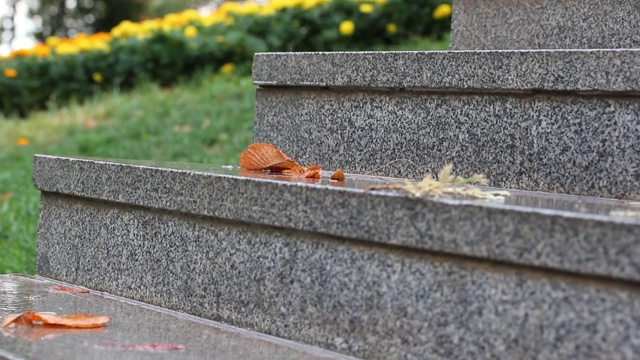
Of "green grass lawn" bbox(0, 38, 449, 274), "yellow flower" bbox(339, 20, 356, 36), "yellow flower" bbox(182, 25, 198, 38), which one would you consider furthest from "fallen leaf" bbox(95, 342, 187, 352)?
"yellow flower" bbox(182, 25, 198, 38)

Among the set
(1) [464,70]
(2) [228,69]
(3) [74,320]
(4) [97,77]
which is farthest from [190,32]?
(3) [74,320]

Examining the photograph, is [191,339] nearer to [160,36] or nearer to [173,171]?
[173,171]

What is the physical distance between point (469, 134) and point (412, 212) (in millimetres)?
770

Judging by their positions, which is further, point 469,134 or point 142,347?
point 469,134

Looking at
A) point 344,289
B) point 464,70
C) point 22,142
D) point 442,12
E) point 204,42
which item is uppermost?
point 442,12

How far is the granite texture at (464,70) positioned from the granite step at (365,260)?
334 mm

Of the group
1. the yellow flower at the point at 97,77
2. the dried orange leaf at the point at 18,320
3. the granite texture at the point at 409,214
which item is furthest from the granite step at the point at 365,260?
the yellow flower at the point at 97,77

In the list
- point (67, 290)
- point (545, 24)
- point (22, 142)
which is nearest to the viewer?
point (67, 290)

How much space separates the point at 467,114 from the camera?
8.28ft

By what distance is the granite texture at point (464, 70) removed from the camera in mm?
2275

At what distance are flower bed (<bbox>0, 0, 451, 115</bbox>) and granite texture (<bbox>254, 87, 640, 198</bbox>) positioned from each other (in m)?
4.15

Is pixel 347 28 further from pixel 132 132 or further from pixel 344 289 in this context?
pixel 344 289

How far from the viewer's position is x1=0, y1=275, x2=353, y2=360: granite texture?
188cm

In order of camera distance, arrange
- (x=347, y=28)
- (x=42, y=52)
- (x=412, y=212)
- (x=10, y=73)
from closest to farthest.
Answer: (x=412, y=212)
(x=347, y=28)
(x=10, y=73)
(x=42, y=52)
